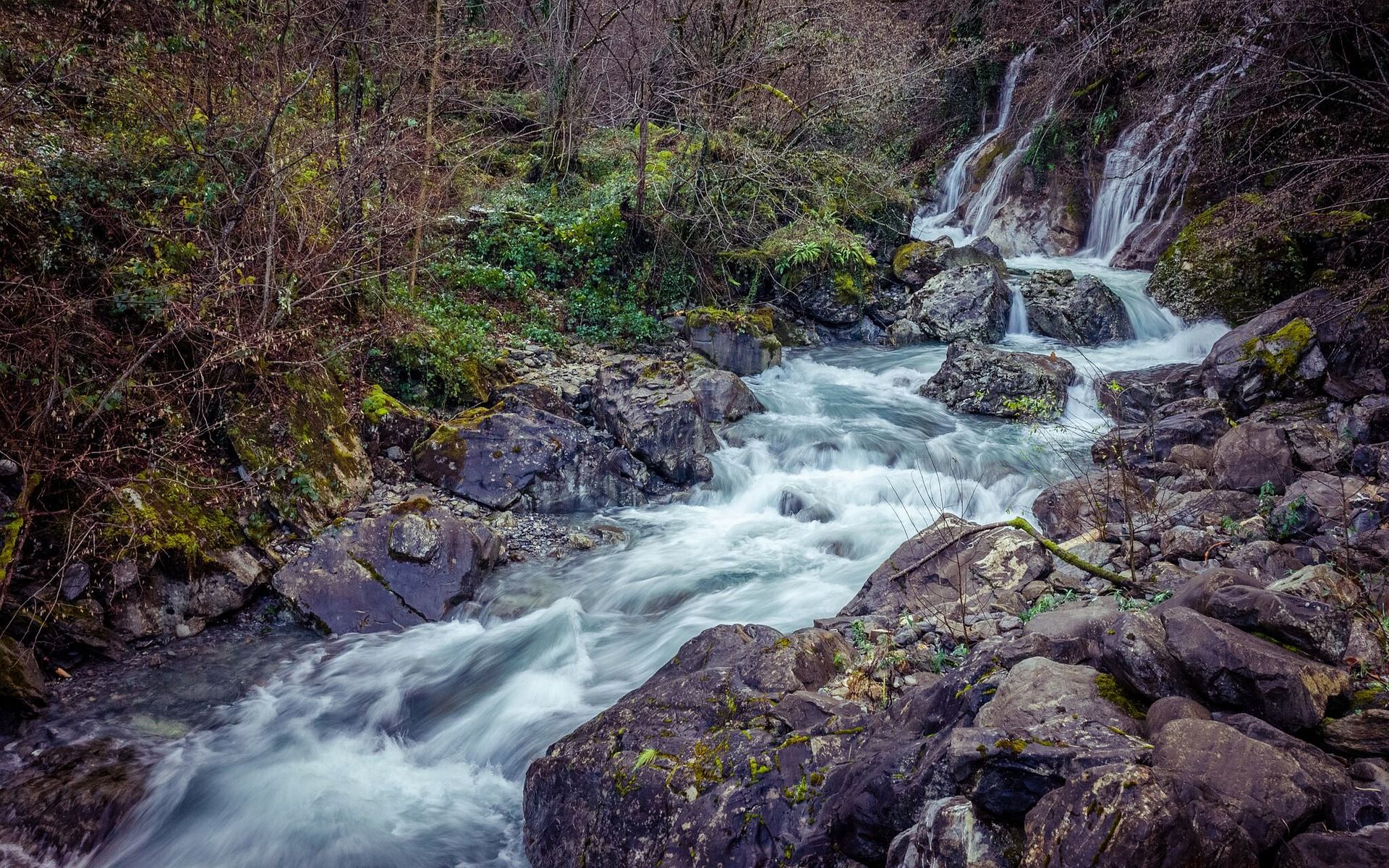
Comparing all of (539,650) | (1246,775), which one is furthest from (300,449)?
(1246,775)

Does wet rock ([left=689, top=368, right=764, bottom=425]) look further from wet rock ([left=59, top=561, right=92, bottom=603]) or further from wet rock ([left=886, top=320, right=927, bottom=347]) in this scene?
wet rock ([left=59, top=561, right=92, bottom=603])

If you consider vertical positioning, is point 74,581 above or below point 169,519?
below

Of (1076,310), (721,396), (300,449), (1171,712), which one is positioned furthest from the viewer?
(1076,310)

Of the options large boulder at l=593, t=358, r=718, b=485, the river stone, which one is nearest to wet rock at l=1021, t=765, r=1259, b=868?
the river stone

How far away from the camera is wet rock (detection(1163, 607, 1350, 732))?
2590mm

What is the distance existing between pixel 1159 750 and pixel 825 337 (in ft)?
37.4

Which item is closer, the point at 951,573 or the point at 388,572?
the point at 951,573

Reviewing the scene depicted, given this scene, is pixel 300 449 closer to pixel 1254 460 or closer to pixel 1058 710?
pixel 1058 710

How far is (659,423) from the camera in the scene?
28.1 ft

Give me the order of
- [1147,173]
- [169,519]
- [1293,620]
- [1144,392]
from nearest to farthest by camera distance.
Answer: [1293,620]
[169,519]
[1144,392]
[1147,173]

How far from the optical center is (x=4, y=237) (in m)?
5.25

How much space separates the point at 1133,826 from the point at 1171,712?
37.4 inches

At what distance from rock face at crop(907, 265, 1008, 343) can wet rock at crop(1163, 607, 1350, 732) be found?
10.6 m

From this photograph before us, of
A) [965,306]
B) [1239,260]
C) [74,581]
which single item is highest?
[1239,260]
